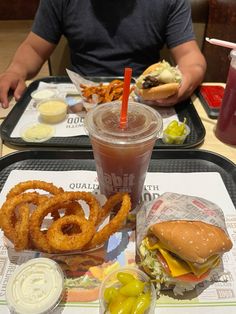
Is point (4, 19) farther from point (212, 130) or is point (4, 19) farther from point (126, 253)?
point (126, 253)

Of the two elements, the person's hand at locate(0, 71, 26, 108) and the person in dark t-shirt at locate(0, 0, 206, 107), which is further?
the person in dark t-shirt at locate(0, 0, 206, 107)

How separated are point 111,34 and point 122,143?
1.45 meters

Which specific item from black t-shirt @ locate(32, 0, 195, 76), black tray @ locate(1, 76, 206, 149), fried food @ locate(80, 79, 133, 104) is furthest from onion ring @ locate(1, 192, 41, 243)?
black t-shirt @ locate(32, 0, 195, 76)

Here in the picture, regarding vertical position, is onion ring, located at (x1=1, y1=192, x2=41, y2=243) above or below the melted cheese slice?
above

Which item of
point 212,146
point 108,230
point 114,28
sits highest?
point 114,28

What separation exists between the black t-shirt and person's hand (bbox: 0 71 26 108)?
20.3 inches

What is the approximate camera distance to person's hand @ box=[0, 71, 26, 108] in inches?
64.9

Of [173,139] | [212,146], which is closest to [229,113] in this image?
[212,146]

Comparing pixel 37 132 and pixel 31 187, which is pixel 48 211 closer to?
pixel 31 187

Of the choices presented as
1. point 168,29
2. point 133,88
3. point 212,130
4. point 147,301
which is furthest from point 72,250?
point 168,29

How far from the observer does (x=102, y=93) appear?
5.13 feet

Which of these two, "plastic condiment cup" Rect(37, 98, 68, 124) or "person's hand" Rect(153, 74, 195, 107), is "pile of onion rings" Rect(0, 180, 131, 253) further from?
"person's hand" Rect(153, 74, 195, 107)

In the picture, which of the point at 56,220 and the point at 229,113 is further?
the point at 229,113

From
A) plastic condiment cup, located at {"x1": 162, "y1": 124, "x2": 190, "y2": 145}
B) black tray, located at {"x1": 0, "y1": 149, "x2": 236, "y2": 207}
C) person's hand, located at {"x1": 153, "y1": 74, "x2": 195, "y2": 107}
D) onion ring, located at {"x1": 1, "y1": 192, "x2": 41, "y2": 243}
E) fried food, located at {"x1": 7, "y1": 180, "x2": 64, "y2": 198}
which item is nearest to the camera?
onion ring, located at {"x1": 1, "y1": 192, "x2": 41, "y2": 243}
